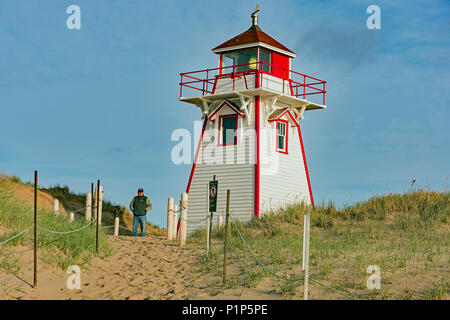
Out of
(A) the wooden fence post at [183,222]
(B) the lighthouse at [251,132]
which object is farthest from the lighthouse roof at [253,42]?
(A) the wooden fence post at [183,222]

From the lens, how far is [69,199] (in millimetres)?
35062

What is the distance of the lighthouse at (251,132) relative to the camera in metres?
26.3

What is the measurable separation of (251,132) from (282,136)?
1869 mm

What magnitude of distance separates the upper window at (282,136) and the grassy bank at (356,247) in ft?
11.8

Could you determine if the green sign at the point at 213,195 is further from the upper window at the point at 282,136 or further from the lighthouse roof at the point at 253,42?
the lighthouse roof at the point at 253,42

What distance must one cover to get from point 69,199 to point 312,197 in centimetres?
1416

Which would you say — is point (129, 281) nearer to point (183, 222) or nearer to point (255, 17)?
point (183, 222)

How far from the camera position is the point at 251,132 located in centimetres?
2691

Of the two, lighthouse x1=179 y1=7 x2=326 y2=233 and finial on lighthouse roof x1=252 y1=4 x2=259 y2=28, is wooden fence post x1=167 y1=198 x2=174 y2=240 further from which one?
finial on lighthouse roof x1=252 y1=4 x2=259 y2=28

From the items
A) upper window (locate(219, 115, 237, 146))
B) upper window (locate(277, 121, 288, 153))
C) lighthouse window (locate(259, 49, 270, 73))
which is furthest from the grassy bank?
lighthouse window (locate(259, 49, 270, 73))

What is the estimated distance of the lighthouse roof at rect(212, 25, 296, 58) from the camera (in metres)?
27.1

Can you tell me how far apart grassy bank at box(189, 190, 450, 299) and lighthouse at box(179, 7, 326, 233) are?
1.84m

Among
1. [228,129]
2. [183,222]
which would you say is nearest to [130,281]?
[183,222]
